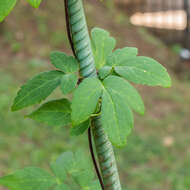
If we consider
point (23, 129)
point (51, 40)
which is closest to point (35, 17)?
point (51, 40)

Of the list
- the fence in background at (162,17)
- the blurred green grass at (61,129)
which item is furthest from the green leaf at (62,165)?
the fence in background at (162,17)

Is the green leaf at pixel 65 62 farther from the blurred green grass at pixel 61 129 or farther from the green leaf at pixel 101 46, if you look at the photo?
the blurred green grass at pixel 61 129

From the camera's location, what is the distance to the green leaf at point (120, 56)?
0.80m

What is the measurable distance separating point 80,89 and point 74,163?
15.2 inches

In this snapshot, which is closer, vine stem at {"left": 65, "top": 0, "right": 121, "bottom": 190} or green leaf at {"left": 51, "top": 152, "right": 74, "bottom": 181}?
vine stem at {"left": 65, "top": 0, "right": 121, "bottom": 190}

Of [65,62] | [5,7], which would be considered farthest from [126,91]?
[5,7]

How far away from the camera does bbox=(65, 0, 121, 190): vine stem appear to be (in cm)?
75

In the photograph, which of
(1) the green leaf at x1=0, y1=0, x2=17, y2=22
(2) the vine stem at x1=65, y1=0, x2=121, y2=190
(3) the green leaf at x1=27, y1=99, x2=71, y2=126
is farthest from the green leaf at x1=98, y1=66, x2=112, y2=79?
(1) the green leaf at x1=0, y1=0, x2=17, y2=22

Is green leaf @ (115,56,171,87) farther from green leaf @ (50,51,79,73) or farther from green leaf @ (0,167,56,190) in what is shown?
green leaf @ (0,167,56,190)

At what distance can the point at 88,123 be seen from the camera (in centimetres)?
82

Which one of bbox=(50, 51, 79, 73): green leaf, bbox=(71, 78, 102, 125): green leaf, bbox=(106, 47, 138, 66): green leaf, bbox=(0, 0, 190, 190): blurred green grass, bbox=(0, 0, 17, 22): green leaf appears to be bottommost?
bbox=(0, 0, 190, 190): blurred green grass

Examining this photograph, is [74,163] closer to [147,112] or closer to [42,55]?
[147,112]

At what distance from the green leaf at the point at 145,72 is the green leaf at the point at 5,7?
28 cm

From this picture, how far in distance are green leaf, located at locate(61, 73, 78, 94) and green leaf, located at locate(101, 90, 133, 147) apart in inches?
3.6
